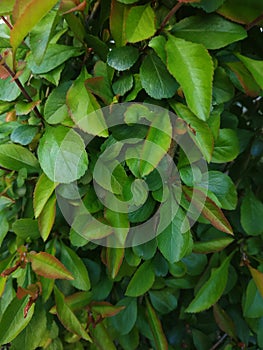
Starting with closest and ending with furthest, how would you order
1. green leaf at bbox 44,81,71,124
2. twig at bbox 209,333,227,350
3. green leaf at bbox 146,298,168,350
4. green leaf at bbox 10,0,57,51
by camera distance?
green leaf at bbox 10,0,57,51, green leaf at bbox 44,81,71,124, green leaf at bbox 146,298,168,350, twig at bbox 209,333,227,350

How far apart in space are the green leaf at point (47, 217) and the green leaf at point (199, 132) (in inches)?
7.0

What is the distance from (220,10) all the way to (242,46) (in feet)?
0.35

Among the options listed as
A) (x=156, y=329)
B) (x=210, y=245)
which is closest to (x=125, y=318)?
(x=156, y=329)

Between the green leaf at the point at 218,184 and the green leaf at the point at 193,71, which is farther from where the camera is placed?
the green leaf at the point at 218,184

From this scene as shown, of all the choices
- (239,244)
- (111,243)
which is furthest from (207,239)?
(111,243)

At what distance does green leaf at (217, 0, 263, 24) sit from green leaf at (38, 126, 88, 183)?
203 millimetres

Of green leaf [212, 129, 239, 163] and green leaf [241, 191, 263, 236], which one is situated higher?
green leaf [212, 129, 239, 163]

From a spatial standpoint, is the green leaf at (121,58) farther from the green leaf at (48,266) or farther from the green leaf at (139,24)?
the green leaf at (48,266)

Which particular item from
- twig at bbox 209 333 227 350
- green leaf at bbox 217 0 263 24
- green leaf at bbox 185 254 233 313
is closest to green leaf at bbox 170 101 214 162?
green leaf at bbox 217 0 263 24

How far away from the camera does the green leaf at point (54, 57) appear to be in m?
0.50

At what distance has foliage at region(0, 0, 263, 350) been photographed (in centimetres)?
46

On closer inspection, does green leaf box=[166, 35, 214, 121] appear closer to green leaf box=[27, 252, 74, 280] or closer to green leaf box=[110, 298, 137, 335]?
green leaf box=[27, 252, 74, 280]

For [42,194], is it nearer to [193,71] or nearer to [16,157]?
[16,157]

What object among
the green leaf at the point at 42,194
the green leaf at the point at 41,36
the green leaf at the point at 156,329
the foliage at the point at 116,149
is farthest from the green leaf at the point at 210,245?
the green leaf at the point at 41,36
